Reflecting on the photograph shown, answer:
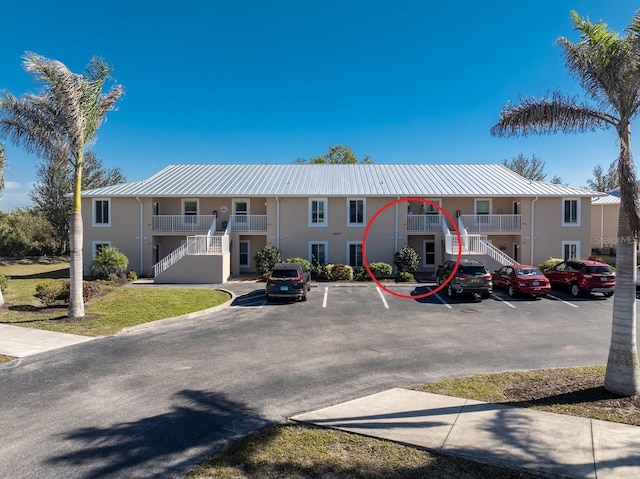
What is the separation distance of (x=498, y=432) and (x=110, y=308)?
13809 mm

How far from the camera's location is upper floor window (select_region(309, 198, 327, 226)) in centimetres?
2478

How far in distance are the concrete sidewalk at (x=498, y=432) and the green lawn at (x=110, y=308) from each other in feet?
28.9

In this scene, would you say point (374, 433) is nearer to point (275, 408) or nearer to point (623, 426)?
point (275, 408)

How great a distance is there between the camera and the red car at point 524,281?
55.2ft

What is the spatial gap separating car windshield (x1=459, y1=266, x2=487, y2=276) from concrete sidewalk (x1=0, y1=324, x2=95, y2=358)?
14.1 metres

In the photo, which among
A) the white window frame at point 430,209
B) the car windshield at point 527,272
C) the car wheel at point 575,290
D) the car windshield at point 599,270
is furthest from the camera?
the white window frame at point 430,209

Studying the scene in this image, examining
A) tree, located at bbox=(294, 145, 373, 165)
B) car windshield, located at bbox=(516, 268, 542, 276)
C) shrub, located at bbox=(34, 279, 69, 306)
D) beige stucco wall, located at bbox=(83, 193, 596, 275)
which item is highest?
tree, located at bbox=(294, 145, 373, 165)

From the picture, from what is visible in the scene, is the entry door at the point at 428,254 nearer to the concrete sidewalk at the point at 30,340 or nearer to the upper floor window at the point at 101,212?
the concrete sidewalk at the point at 30,340

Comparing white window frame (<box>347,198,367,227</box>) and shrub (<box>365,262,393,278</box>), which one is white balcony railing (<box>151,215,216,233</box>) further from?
shrub (<box>365,262,393,278</box>)

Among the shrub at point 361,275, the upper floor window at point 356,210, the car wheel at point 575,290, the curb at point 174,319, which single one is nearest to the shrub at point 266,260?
the shrub at point 361,275

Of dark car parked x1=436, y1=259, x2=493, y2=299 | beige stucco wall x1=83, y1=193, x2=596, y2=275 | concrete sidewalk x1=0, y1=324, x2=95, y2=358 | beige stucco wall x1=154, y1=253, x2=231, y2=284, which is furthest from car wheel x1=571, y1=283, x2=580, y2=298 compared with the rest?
concrete sidewalk x1=0, y1=324, x2=95, y2=358

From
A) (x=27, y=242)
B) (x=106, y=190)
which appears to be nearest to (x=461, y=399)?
(x=106, y=190)

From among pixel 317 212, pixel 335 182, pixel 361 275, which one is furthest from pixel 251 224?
pixel 361 275

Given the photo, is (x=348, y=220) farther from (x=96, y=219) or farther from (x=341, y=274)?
(x=96, y=219)
